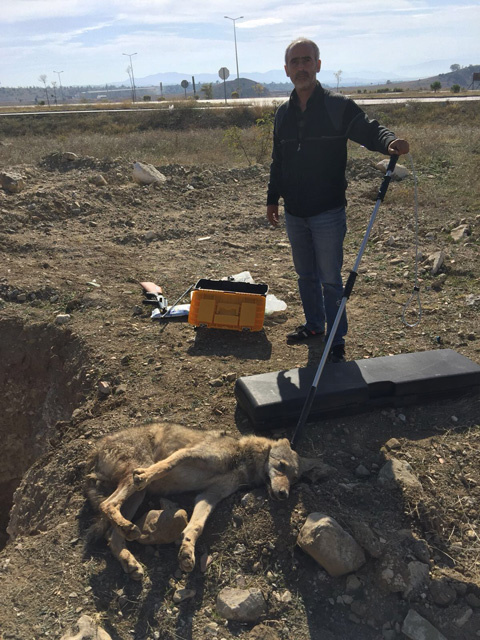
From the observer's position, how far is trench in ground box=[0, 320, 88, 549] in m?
5.28

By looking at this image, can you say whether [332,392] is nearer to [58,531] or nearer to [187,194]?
[58,531]

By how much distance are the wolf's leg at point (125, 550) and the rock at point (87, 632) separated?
0.32m

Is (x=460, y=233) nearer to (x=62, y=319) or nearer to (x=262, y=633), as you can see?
(x=62, y=319)

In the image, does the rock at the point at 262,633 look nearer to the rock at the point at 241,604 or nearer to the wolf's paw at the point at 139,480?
the rock at the point at 241,604

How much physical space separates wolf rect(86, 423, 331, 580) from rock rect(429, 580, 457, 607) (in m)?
0.96

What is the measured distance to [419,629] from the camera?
2.63 meters

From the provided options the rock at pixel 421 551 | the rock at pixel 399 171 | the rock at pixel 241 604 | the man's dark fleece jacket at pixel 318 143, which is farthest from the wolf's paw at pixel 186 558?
the rock at pixel 399 171

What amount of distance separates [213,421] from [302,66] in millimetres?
3086

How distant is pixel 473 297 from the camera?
601cm

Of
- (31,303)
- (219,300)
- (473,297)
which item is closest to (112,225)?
(31,303)

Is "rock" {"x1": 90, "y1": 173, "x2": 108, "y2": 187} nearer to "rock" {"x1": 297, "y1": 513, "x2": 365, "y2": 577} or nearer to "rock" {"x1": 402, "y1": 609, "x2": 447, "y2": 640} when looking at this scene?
"rock" {"x1": 297, "y1": 513, "x2": 365, "y2": 577}

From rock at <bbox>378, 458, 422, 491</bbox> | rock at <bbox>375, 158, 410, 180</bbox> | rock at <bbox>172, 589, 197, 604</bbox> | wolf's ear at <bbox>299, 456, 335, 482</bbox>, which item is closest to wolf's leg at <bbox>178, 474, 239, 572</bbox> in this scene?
rock at <bbox>172, 589, 197, 604</bbox>

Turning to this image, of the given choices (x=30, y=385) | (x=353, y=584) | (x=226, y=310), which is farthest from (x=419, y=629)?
(x=30, y=385)

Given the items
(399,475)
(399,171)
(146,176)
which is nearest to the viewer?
(399,475)
